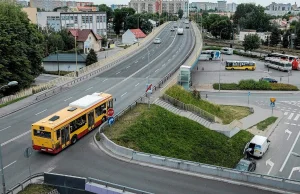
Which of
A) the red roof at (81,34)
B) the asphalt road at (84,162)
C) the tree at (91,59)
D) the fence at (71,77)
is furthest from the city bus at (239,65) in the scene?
the red roof at (81,34)

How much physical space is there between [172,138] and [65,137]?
34.9 feet

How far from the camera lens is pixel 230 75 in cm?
6750

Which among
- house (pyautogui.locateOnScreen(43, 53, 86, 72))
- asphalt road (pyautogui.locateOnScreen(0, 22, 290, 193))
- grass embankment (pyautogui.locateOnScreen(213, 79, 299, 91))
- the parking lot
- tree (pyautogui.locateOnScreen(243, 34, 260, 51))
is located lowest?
asphalt road (pyautogui.locateOnScreen(0, 22, 290, 193))

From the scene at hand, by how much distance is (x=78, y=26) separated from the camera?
109562 mm

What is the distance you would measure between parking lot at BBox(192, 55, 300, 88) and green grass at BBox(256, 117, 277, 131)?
16820 mm

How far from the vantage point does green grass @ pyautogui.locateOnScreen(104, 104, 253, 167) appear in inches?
1148

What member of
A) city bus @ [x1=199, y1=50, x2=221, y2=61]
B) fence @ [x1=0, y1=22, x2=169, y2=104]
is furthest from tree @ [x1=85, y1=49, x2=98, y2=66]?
city bus @ [x1=199, y1=50, x2=221, y2=61]

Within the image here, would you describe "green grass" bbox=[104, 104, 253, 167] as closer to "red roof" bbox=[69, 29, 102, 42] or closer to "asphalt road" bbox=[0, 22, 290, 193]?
"asphalt road" bbox=[0, 22, 290, 193]

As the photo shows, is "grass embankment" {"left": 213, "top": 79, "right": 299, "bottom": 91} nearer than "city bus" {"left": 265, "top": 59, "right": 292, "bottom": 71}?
Yes

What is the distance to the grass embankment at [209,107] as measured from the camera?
41344 millimetres

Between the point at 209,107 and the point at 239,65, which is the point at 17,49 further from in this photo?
the point at 239,65

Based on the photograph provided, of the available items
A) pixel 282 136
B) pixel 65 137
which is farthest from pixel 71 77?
pixel 282 136

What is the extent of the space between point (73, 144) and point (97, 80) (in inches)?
953

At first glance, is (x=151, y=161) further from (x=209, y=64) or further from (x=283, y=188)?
(x=209, y=64)
